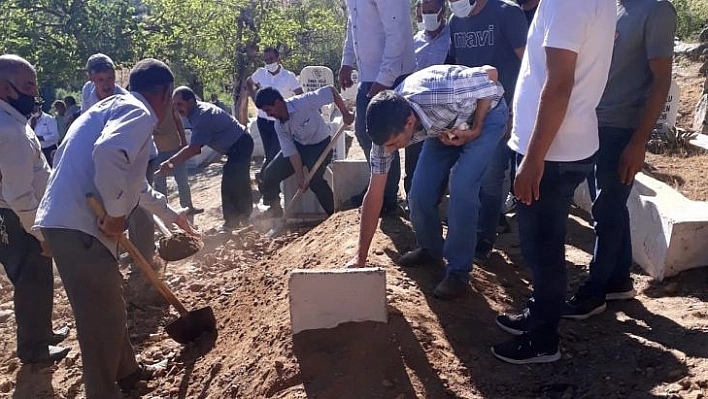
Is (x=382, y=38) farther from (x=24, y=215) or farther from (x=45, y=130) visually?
(x=45, y=130)

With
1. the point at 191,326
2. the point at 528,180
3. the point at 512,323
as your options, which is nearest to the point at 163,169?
the point at 191,326

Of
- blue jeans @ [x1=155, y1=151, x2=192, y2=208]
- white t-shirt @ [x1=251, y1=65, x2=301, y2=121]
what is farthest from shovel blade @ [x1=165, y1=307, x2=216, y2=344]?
white t-shirt @ [x1=251, y1=65, x2=301, y2=121]

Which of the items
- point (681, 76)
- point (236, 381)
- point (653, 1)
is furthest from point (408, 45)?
point (681, 76)

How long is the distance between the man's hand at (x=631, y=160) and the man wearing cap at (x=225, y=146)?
4.44 m

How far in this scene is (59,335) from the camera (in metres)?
4.56

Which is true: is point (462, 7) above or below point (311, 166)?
above

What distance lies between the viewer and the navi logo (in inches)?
177

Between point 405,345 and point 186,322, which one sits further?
point 186,322

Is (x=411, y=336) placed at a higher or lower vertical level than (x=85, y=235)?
lower

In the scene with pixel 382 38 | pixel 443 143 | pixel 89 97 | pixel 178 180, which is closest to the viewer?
pixel 443 143

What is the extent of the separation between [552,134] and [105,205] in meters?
2.02

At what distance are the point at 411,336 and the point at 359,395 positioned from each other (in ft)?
1.47

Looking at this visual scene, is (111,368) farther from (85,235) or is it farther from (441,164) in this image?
(441,164)

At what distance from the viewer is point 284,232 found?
6703mm
